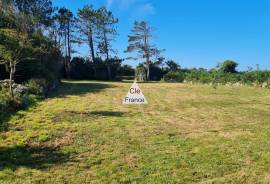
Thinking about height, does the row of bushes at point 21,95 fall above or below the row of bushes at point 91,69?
below

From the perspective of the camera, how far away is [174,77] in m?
50.5

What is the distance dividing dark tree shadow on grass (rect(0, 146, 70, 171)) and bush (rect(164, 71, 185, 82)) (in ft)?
134

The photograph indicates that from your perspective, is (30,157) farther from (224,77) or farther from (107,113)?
(224,77)

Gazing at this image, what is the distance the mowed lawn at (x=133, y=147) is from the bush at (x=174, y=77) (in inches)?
1331

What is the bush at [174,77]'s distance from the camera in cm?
4950

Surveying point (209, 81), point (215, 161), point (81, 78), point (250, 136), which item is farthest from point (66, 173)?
point (81, 78)

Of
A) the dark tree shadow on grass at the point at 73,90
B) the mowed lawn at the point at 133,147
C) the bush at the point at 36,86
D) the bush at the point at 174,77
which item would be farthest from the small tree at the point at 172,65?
the mowed lawn at the point at 133,147

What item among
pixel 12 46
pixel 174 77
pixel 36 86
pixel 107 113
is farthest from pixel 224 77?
pixel 12 46

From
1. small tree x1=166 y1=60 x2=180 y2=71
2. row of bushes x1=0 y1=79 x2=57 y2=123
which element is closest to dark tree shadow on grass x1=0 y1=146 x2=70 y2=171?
row of bushes x1=0 y1=79 x2=57 y2=123

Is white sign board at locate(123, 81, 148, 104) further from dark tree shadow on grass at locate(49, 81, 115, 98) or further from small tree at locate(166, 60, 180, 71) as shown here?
small tree at locate(166, 60, 180, 71)

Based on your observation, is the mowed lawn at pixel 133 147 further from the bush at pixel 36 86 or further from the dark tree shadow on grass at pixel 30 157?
the bush at pixel 36 86

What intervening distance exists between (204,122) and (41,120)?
6029 mm

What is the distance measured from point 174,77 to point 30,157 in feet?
140

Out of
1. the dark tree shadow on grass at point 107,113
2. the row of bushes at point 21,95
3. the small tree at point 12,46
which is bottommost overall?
the dark tree shadow on grass at point 107,113
